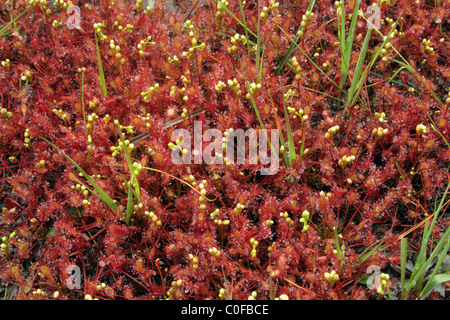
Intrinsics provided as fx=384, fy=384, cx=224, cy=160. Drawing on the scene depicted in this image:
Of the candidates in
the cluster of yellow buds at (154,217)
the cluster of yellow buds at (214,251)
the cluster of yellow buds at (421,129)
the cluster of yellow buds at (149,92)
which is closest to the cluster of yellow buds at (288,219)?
the cluster of yellow buds at (214,251)

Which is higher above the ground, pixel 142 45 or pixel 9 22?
pixel 9 22

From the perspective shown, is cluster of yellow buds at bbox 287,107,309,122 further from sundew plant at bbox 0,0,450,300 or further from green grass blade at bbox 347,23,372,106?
green grass blade at bbox 347,23,372,106

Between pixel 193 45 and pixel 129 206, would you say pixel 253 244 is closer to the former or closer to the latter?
pixel 129 206

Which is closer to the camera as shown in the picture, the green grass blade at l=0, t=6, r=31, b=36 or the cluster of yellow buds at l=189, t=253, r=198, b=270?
the cluster of yellow buds at l=189, t=253, r=198, b=270

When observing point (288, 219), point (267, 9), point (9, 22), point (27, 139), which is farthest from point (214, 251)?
point (9, 22)

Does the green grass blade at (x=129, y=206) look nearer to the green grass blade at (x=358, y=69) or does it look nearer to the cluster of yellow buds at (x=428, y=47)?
the green grass blade at (x=358, y=69)

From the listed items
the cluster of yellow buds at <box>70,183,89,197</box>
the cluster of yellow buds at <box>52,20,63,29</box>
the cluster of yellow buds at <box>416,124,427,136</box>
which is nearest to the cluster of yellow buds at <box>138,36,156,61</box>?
the cluster of yellow buds at <box>52,20,63,29</box>

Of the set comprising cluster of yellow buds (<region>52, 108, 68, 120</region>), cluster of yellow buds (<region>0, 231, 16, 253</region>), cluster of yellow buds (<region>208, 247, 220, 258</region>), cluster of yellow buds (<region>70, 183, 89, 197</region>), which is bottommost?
cluster of yellow buds (<region>208, 247, 220, 258</region>)
